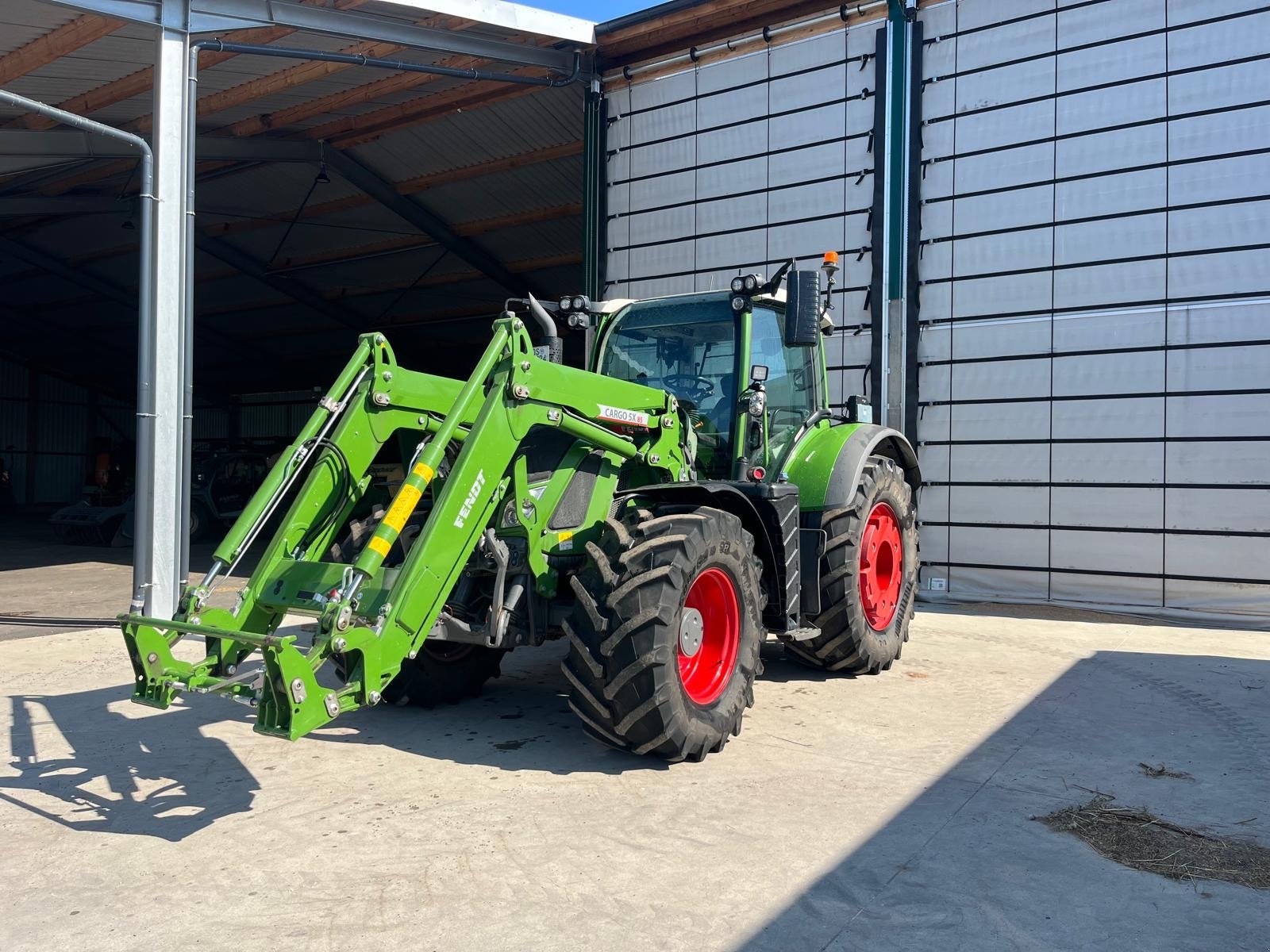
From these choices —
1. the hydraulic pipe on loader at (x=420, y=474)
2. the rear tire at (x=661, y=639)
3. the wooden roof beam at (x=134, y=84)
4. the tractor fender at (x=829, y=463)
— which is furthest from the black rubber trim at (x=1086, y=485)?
the wooden roof beam at (x=134, y=84)

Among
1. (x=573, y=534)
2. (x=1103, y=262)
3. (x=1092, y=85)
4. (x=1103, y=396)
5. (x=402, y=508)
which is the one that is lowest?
(x=573, y=534)

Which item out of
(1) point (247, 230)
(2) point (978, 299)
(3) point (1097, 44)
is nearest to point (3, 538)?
(1) point (247, 230)

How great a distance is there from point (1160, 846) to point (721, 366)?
349 centimetres

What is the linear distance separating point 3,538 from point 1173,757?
847 inches

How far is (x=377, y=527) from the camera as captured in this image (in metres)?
4.30

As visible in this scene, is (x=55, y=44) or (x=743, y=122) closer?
(x=55, y=44)

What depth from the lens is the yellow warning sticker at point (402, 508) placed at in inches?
167

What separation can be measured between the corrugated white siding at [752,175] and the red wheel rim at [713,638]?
6.90m

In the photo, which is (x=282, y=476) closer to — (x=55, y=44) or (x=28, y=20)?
(x=28, y=20)

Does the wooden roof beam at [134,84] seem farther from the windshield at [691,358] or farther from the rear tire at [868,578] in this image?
the rear tire at [868,578]

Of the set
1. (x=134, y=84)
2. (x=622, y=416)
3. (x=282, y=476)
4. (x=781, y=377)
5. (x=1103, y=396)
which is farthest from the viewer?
(x=134, y=84)

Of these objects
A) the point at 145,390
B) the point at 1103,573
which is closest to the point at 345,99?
the point at 145,390

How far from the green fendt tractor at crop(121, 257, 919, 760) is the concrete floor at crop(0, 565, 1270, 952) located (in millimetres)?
463

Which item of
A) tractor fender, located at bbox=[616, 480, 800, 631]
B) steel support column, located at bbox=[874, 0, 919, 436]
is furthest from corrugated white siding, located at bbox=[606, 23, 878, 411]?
tractor fender, located at bbox=[616, 480, 800, 631]
